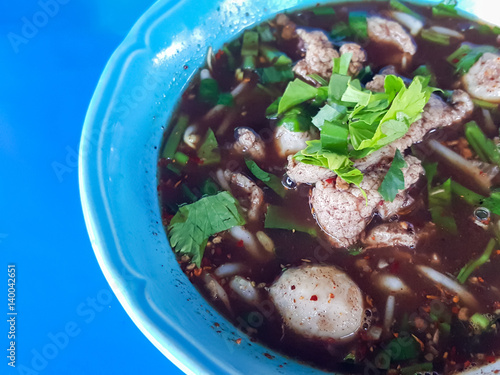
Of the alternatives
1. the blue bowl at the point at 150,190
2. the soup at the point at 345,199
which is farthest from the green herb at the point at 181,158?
the blue bowl at the point at 150,190

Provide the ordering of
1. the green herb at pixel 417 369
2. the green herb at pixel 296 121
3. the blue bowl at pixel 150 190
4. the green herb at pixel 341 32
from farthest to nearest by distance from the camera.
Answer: the green herb at pixel 341 32, the green herb at pixel 296 121, the green herb at pixel 417 369, the blue bowl at pixel 150 190

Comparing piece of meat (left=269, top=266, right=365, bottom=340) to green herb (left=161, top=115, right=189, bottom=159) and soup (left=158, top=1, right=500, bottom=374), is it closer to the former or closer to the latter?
soup (left=158, top=1, right=500, bottom=374)

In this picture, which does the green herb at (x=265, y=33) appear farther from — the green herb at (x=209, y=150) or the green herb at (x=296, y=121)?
the green herb at (x=209, y=150)


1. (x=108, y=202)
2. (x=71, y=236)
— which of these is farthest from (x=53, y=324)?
(x=108, y=202)

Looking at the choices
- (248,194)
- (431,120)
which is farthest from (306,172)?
(431,120)

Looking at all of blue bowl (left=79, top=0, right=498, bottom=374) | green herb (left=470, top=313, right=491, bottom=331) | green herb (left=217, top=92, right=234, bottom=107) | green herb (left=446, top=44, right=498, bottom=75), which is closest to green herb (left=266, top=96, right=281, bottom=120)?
green herb (left=217, top=92, right=234, bottom=107)

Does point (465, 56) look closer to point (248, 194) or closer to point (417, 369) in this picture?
point (248, 194)

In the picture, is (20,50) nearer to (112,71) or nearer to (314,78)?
(112,71)
